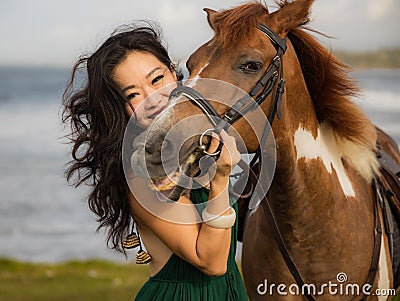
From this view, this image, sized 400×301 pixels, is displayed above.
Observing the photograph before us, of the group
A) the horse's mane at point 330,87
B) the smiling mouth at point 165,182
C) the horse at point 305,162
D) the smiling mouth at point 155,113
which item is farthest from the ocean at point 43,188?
the smiling mouth at point 165,182

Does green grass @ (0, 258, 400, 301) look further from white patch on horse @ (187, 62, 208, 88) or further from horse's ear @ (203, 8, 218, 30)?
white patch on horse @ (187, 62, 208, 88)

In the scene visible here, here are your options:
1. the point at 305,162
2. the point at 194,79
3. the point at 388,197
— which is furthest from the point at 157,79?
the point at 388,197

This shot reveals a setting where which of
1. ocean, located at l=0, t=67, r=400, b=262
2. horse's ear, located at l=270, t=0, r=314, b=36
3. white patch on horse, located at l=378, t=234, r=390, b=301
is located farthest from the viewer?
ocean, located at l=0, t=67, r=400, b=262

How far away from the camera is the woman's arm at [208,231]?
194 centimetres

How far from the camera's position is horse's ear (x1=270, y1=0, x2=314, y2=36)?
221 centimetres

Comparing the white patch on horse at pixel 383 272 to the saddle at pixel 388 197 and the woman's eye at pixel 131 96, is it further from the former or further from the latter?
the woman's eye at pixel 131 96

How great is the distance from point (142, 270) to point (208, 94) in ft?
16.5

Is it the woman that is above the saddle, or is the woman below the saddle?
above

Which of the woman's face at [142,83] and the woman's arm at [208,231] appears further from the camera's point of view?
the woman's face at [142,83]

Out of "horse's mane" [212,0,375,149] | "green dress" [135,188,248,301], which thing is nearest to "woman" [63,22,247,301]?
"green dress" [135,188,248,301]

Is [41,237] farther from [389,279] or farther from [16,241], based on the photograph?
[389,279]

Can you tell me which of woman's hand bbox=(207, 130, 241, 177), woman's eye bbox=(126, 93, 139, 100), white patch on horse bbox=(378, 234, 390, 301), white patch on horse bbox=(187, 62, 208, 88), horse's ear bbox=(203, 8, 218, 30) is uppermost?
horse's ear bbox=(203, 8, 218, 30)

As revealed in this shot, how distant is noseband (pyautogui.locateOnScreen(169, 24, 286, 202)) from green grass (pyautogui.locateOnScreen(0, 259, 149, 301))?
3.53 metres

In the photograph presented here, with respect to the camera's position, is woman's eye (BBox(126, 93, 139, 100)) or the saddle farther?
the saddle
